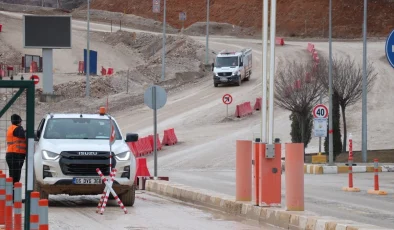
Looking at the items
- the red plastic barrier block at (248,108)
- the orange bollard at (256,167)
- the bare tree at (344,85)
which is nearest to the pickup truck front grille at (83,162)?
the orange bollard at (256,167)

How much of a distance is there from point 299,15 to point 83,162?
96382 mm

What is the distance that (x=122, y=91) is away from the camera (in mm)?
71438

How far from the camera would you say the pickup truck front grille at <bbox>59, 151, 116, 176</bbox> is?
63.1ft

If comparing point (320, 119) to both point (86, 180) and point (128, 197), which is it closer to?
point (128, 197)

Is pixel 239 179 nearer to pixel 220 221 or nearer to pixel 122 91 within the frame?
pixel 220 221

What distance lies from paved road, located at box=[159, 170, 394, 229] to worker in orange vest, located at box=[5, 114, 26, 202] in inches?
228

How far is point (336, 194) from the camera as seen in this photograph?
24.8m

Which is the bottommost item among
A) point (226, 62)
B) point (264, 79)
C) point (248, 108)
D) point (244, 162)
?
point (244, 162)

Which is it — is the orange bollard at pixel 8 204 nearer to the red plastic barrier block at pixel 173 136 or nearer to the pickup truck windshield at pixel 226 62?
the red plastic barrier block at pixel 173 136

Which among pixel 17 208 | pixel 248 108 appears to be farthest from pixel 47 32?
pixel 17 208

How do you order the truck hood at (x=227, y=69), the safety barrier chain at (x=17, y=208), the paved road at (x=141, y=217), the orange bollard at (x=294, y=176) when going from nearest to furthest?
the safety barrier chain at (x=17, y=208)
the paved road at (x=141, y=217)
the orange bollard at (x=294, y=176)
the truck hood at (x=227, y=69)

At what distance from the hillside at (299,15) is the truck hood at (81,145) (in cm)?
8707

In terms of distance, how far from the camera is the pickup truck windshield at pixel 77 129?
802 inches

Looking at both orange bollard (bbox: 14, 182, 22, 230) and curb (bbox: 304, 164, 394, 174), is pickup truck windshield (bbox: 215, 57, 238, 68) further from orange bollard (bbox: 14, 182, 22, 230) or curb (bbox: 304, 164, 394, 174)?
orange bollard (bbox: 14, 182, 22, 230)
